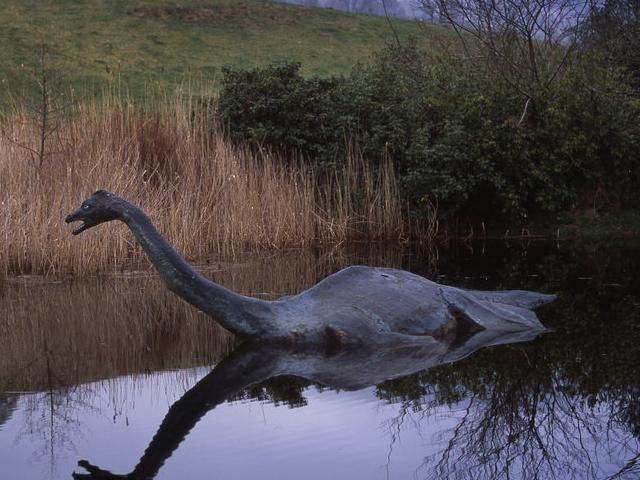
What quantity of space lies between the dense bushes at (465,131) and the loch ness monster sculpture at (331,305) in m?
6.65

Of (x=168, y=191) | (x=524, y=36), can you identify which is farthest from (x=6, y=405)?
(x=524, y=36)

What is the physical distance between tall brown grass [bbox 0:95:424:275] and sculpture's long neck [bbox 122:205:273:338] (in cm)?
395

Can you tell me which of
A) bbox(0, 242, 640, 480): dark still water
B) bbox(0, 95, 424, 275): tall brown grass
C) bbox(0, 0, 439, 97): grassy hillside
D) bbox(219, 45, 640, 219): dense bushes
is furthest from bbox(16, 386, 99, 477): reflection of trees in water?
bbox(0, 0, 439, 97): grassy hillside

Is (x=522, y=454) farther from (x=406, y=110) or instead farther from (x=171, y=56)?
(x=171, y=56)

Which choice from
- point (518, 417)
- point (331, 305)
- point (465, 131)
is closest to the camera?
point (518, 417)

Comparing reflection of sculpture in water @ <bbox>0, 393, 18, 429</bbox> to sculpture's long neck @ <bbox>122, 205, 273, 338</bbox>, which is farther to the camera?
sculpture's long neck @ <bbox>122, 205, 273, 338</bbox>

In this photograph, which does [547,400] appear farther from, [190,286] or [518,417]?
[190,286]

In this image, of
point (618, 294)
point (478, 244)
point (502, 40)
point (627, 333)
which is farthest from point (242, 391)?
point (502, 40)

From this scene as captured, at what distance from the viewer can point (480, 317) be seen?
6.74 metres

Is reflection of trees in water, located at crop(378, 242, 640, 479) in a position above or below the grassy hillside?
below

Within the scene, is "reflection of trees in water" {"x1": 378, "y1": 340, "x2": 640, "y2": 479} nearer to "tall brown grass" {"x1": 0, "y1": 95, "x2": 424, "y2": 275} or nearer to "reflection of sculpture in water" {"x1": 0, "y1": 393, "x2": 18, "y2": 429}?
"reflection of sculpture in water" {"x1": 0, "y1": 393, "x2": 18, "y2": 429}

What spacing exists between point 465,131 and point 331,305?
26.5 ft

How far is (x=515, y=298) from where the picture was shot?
24.3 ft

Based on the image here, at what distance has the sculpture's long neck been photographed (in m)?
5.80
